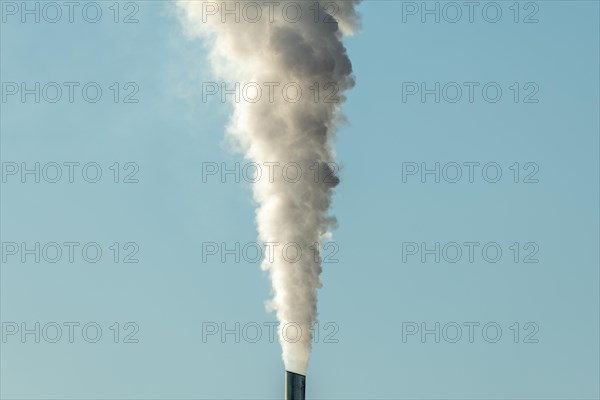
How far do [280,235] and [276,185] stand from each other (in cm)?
165

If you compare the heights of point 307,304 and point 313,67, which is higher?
point 313,67

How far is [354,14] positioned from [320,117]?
3.77 meters

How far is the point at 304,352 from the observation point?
102 m

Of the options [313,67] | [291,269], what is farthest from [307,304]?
[313,67]

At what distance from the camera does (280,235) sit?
102 meters

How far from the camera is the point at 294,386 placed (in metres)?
101

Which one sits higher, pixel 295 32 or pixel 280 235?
pixel 295 32

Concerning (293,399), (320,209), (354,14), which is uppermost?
(354,14)

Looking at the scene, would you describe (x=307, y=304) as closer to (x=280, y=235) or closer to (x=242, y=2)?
(x=280, y=235)

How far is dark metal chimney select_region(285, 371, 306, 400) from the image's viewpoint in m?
100

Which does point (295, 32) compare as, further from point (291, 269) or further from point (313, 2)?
point (291, 269)

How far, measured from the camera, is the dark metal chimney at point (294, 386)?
3954 inches

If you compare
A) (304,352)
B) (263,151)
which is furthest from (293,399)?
(263,151)

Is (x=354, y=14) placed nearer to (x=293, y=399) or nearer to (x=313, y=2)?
(x=313, y=2)
